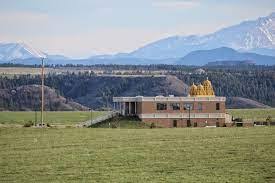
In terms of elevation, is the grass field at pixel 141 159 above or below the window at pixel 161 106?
below

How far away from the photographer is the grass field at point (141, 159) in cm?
3922

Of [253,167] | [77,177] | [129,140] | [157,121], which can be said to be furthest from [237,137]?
[157,121]

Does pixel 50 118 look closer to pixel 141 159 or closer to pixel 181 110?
pixel 181 110

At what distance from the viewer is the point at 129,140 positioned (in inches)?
2404

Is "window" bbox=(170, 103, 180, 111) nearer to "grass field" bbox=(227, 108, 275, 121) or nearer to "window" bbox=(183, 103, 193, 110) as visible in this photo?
"window" bbox=(183, 103, 193, 110)

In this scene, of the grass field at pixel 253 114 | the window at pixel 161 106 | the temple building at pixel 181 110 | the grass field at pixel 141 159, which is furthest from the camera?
the grass field at pixel 253 114

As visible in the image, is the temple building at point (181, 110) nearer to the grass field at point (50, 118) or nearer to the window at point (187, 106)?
the window at point (187, 106)

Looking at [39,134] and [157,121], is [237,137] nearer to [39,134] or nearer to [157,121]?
[39,134]

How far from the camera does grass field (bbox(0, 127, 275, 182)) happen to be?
39.2 meters

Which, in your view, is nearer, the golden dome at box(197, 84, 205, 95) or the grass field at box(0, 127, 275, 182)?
the grass field at box(0, 127, 275, 182)

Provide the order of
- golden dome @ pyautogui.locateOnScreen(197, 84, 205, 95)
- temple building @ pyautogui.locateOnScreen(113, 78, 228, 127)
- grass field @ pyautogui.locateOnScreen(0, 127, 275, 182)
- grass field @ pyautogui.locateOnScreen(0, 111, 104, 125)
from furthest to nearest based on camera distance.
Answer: grass field @ pyautogui.locateOnScreen(0, 111, 104, 125) < golden dome @ pyautogui.locateOnScreen(197, 84, 205, 95) < temple building @ pyautogui.locateOnScreen(113, 78, 228, 127) < grass field @ pyautogui.locateOnScreen(0, 127, 275, 182)

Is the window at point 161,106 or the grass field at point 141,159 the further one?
the window at point 161,106

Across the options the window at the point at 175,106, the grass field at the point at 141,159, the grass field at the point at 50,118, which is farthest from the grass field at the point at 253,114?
the grass field at the point at 141,159

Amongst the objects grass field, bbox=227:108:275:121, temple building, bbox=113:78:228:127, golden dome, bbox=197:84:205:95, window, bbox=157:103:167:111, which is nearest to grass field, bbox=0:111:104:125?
temple building, bbox=113:78:228:127
